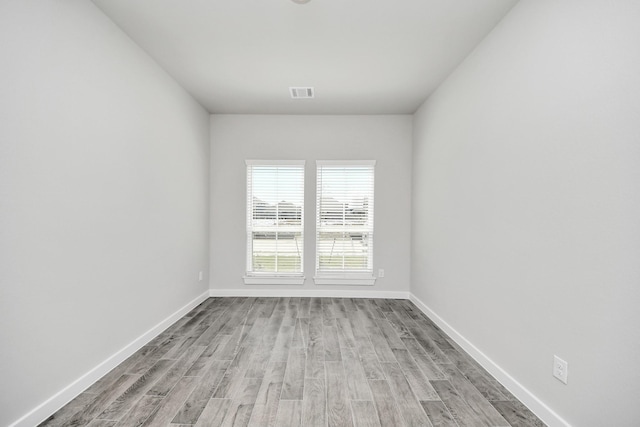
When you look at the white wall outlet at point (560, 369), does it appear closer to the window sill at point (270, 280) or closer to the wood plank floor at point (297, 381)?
the wood plank floor at point (297, 381)

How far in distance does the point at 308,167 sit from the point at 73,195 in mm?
3174

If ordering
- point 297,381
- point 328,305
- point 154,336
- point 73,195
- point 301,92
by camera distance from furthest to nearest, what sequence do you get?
point 328,305 → point 301,92 → point 154,336 → point 297,381 → point 73,195

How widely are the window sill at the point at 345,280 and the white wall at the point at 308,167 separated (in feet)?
0.32

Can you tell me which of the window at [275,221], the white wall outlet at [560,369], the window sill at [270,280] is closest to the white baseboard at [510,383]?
the white wall outlet at [560,369]

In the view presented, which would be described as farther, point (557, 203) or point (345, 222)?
point (345, 222)

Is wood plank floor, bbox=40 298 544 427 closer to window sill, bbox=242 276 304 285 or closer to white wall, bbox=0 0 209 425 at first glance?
white wall, bbox=0 0 209 425

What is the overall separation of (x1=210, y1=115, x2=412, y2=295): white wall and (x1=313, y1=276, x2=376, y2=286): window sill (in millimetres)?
97

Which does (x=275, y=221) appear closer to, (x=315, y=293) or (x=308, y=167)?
(x=308, y=167)

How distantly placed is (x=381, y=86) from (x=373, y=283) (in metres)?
2.77

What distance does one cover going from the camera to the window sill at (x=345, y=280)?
16.2ft

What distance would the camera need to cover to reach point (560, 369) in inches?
73.6

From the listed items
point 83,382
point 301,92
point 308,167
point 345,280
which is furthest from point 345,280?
point 83,382

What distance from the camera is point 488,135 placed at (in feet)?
8.83

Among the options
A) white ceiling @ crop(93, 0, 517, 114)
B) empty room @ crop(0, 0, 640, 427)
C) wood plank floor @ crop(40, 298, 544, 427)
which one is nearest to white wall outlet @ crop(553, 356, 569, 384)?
empty room @ crop(0, 0, 640, 427)
